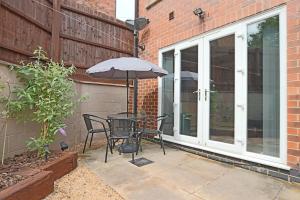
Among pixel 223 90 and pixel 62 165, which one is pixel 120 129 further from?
pixel 223 90

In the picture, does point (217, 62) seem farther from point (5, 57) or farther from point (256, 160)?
point (5, 57)

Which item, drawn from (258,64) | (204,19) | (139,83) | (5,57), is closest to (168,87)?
(139,83)

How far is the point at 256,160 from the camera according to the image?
360cm

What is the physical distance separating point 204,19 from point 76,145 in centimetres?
370

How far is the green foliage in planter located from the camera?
356 cm

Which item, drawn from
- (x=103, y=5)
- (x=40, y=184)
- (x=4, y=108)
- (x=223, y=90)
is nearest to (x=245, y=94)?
(x=223, y=90)

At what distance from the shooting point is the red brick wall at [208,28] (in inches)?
126

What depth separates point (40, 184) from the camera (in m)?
2.62

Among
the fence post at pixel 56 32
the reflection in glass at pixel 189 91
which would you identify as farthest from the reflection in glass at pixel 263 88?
the fence post at pixel 56 32

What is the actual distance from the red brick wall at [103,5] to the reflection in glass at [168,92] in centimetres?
383

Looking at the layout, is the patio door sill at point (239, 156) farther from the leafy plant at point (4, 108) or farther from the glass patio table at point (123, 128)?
the leafy plant at point (4, 108)

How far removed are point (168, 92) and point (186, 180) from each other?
265 centimetres

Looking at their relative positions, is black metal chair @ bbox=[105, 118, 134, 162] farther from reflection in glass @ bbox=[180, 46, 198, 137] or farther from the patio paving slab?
reflection in glass @ bbox=[180, 46, 198, 137]

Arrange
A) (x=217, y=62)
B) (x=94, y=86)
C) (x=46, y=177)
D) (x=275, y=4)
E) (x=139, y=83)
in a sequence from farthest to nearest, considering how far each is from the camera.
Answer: (x=139, y=83), (x=94, y=86), (x=217, y=62), (x=275, y=4), (x=46, y=177)
